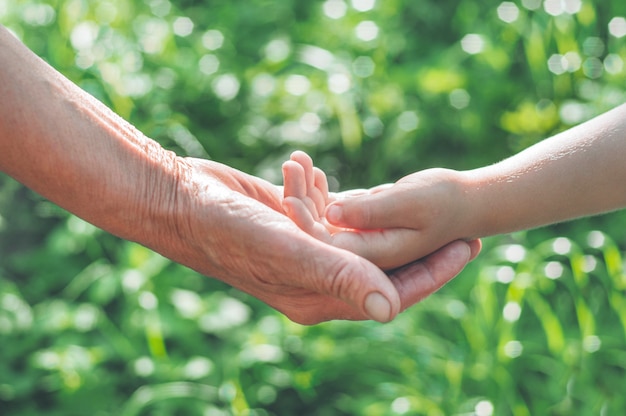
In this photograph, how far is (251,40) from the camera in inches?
144

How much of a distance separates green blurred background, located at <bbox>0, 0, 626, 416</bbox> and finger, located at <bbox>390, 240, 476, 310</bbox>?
0.58m

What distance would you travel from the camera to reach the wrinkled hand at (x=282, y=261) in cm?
172

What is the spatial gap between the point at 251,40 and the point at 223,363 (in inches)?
56.7

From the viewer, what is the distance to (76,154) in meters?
1.92

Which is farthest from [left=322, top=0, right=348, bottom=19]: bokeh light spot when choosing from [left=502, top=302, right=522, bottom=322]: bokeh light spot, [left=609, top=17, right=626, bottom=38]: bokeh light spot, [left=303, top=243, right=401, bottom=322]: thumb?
[left=303, top=243, right=401, bottom=322]: thumb

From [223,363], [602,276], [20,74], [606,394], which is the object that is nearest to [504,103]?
[602,276]

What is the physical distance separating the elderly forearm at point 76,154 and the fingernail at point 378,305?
0.52 meters

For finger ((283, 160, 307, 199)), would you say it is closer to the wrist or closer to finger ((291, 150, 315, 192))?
finger ((291, 150, 315, 192))

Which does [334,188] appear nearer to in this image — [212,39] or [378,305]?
[212,39]

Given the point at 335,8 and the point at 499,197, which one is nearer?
the point at 499,197

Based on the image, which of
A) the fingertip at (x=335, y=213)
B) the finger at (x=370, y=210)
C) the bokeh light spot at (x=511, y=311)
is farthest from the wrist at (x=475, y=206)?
the bokeh light spot at (x=511, y=311)

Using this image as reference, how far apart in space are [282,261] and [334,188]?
56.7 inches

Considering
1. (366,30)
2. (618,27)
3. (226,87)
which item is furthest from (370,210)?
(618,27)

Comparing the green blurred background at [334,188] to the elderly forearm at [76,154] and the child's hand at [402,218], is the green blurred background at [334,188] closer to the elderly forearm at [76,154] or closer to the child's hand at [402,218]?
the child's hand at [402,218]
